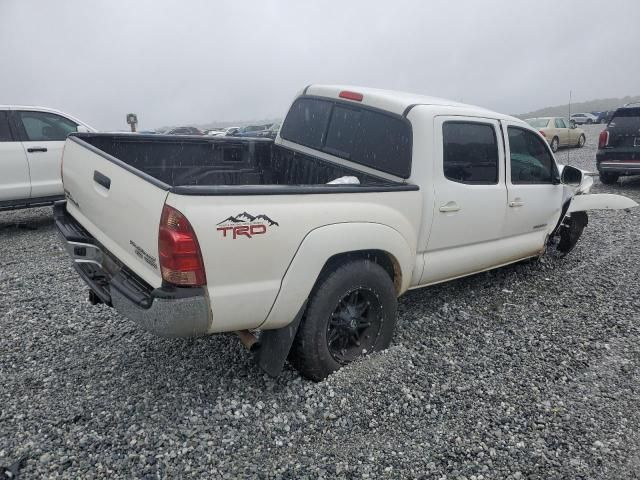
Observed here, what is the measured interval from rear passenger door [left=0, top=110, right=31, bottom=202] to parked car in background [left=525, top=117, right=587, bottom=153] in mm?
17041

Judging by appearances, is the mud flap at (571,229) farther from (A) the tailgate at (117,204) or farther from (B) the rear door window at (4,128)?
(B) the rear door window at (4,128)

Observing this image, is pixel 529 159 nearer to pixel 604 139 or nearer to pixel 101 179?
pixel 101 179

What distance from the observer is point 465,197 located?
377cm

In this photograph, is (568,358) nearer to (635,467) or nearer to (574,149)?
(635,467)

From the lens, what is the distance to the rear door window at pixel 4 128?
6.97m

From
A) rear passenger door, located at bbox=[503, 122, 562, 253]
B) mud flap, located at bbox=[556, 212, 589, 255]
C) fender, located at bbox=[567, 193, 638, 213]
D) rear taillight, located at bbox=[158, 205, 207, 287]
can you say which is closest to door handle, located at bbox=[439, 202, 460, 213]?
rear passenger door, located at bbox=[503, 122, 562, 253]

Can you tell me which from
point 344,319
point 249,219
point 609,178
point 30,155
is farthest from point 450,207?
point 609,178

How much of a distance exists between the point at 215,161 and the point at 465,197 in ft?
7.43

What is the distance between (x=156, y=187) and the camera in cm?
251

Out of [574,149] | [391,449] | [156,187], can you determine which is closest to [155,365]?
[156,187]

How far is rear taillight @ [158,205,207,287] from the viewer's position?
2.37 meters

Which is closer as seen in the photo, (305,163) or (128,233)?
(128,233)

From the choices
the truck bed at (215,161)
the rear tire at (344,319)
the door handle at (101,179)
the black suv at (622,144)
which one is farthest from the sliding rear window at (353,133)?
the black suv at (622,144)

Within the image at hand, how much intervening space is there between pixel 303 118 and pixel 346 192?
175 centimetres
